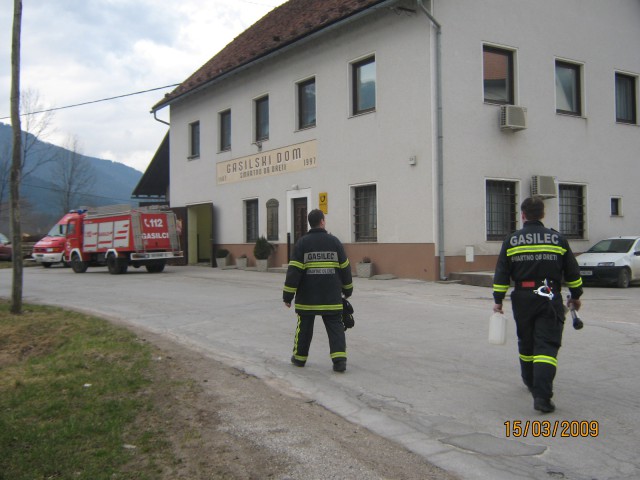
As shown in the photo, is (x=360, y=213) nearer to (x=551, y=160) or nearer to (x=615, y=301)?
(x=551, y=160)

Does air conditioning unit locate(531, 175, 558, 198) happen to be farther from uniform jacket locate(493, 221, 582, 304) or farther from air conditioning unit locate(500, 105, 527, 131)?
uniform jacket locate(493, 221, 582, 304)

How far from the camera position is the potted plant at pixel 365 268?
17484 millimetres

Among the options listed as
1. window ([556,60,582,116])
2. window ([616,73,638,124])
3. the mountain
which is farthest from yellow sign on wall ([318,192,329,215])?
the mountain

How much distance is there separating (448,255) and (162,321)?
28.0 feet

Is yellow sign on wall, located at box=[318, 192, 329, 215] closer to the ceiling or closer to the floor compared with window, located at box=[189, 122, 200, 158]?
closer to the floor

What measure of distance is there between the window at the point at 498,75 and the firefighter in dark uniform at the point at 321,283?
12.0 meters

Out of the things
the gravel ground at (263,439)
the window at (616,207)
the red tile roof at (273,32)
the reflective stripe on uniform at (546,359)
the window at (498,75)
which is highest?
the red tile roof at (273,32)

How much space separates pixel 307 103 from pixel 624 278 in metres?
11.3

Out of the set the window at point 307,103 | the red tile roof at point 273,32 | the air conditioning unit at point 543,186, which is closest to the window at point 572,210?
the air conditioning unit at point 543,186

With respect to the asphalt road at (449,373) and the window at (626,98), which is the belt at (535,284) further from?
the window at (626,98)

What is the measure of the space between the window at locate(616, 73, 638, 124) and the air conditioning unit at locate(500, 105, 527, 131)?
216 inches

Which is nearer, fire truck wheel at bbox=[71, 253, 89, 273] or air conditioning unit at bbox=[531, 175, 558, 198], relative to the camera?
air conditioning unit at bbox=[531, 175, 558, 198]

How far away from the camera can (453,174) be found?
16125 millimetres

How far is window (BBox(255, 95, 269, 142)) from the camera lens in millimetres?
22683
